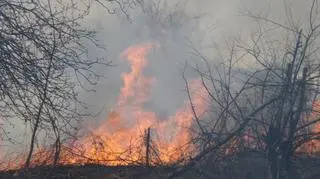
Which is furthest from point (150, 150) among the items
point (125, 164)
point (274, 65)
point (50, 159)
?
point (274, 65)

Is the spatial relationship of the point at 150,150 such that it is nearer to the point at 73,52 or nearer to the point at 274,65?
the point at 274,65

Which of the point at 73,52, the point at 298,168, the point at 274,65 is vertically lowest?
the point at 298,168

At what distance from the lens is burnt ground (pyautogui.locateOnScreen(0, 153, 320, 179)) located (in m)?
9.34

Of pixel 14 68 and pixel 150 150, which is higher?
pixel 150 150

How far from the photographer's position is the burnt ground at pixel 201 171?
9344 mm

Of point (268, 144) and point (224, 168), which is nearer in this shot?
point (268, 144)

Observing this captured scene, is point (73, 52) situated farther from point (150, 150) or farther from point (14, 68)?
point (150, 150)

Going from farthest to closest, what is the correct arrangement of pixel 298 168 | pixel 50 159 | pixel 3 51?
pixel 50 159 < pixel 298 168 < pixel 3 51

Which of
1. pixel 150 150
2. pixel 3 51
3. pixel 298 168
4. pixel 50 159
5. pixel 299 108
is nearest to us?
pixel 3 51

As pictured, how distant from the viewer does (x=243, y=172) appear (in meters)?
10.9

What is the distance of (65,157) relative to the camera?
1162 cm

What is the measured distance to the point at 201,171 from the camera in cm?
1005

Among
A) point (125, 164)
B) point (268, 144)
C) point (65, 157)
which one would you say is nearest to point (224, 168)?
point (268, 144)

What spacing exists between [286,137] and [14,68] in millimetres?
5924
